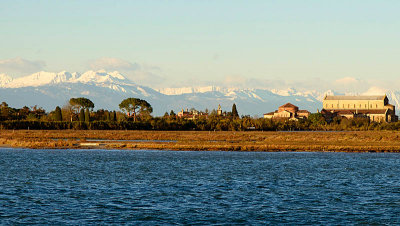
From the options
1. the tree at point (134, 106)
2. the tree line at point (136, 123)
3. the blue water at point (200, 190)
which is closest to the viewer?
the blue water at point (200, 190)

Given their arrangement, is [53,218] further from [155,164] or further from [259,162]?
[259,162]

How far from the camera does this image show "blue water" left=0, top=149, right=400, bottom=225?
31172 millimetres

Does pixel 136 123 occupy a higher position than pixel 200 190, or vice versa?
pixel 136 123

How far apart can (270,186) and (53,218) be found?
18142 millimetres

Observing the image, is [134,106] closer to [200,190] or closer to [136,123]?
[136,123]

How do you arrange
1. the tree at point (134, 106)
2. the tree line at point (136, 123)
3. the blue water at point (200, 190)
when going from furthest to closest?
the tree at point (134, 106), the tree line at point (136, 123), the blue water at point (200, 190)

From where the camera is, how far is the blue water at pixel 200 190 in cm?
3117

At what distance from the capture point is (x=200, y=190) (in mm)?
40719

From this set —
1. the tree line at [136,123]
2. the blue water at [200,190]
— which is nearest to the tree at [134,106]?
the tree line at [136,123]

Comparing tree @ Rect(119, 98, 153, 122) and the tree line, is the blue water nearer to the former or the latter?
the tree line

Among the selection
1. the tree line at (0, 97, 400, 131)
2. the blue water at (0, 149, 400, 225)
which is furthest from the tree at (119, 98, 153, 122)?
the blue water at (0, 149, 400, 225)

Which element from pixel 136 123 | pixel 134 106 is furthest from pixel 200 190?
pixel 134 106

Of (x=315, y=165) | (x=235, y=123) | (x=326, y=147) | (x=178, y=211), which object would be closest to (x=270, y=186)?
(x=178, y=211)

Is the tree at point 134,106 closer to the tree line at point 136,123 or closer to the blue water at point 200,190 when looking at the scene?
the tree line at point 136,123
